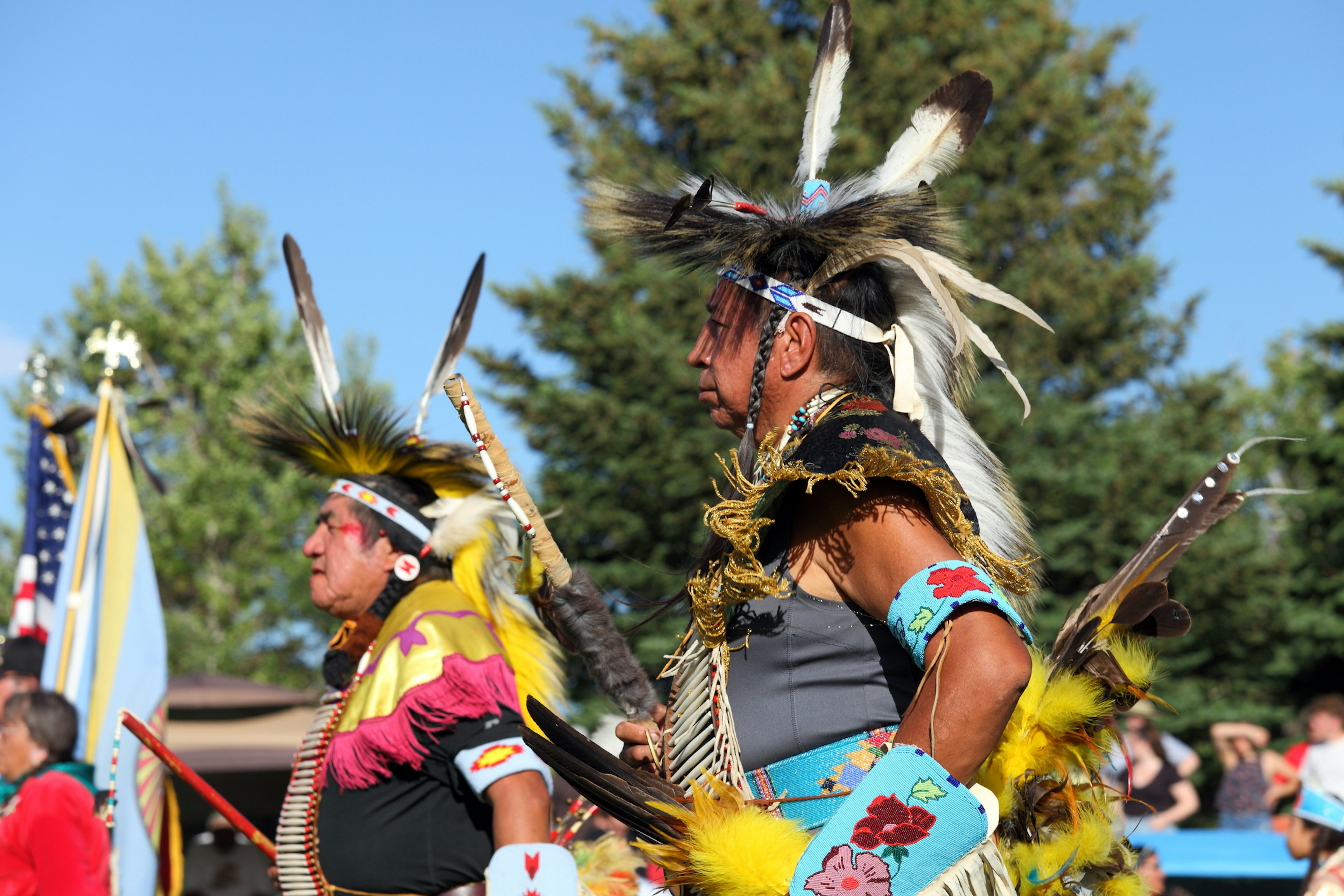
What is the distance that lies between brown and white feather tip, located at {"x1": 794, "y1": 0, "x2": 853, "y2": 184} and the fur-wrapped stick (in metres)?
0.83

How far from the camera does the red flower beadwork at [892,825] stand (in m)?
1.66

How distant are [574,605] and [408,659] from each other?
0.98 m

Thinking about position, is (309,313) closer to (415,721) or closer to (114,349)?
(415,721)

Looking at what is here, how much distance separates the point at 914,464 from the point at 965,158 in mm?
15212

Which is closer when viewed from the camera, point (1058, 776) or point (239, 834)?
point (1058, 776)

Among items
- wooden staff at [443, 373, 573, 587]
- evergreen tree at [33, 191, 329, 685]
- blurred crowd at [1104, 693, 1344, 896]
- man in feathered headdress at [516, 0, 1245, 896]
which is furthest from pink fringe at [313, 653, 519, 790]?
evergreen tree at [33, 191, 329, 685]

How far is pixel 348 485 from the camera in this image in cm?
391

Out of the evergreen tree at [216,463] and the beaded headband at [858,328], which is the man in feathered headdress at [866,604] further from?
the evergreen tree at [216,463]

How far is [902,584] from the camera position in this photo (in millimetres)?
1809

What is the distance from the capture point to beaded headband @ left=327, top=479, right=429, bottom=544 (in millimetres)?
3830

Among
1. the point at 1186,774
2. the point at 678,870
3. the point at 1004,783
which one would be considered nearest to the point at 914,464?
the point at 1004,783

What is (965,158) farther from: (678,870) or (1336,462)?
(678,870)

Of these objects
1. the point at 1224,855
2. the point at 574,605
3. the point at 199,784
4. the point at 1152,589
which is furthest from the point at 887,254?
the point at 1224,855

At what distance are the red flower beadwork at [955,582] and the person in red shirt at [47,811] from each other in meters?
3.77
